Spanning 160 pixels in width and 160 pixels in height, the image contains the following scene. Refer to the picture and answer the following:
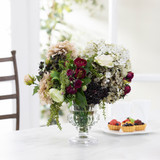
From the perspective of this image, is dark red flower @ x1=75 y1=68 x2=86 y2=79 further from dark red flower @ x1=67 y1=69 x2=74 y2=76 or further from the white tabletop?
the white tabletop

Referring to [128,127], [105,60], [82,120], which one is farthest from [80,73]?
[128,127]

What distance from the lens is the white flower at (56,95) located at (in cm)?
134

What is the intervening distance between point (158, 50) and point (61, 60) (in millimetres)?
1651

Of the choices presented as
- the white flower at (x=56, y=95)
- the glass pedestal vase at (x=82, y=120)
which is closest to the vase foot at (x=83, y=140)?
the glass pedestal vase at (x=82, y=120)

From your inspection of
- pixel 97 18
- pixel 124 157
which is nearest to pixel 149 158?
pixel 124 157

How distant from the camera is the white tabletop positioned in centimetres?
133

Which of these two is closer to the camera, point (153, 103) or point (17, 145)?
point (17, 145)

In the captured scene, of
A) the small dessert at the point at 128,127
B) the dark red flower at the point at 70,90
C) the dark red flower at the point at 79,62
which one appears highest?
the dark red flower at the point at 79,62

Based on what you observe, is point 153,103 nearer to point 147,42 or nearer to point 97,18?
point 147,42

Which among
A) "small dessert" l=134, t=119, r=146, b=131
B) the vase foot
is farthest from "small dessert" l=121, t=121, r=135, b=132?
the vase foot

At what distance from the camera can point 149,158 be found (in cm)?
132

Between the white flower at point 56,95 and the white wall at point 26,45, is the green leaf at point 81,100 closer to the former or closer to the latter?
the white flower at point 56,95

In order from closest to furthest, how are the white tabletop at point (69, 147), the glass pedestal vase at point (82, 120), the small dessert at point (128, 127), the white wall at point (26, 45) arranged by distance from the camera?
the white tabletop at point (69, 147) → the glass pedestal vase at point (82, 120) → the small dessert at point (128, 127) → the white wall at point (26, 45)

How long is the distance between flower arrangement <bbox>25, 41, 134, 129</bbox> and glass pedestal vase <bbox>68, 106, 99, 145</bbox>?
29 millimetres
